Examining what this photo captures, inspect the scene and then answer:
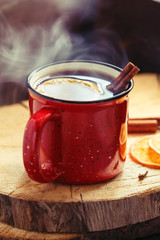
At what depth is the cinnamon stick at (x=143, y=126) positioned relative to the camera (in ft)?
4.44

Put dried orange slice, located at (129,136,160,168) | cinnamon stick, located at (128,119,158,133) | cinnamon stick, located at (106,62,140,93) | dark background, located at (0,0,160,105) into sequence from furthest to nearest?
dark background, located at (0,0,160,105), cinnamon stick, located at (128,119,158,133), dried orange slice, located at (129,136,160,168), cinnamon stick, located at (106,62,140,93)

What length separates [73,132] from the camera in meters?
1.00

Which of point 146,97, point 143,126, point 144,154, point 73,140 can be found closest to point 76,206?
point 73,140

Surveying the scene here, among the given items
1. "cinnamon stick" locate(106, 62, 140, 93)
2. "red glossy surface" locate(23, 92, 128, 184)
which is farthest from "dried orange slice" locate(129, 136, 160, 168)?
"cinnamon stick" locate(106, 62, 140, 93)

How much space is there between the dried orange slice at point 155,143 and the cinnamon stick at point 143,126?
7 centimetres

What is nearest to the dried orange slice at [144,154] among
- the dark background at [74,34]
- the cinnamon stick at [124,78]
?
the cinnamon stick at [124,78]

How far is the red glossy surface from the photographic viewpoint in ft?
3.18

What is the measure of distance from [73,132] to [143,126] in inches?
16.7

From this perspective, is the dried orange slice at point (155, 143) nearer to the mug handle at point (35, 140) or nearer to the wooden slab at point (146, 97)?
the wooden slab at point (146, 97)

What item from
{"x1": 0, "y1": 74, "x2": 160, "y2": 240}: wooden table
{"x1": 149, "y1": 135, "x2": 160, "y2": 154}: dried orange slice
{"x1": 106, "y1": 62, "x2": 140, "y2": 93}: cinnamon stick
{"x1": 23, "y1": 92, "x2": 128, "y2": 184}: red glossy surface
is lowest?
{"x1": 0, "y1": 74, "x2": 160, "y2": 240}: wooden table

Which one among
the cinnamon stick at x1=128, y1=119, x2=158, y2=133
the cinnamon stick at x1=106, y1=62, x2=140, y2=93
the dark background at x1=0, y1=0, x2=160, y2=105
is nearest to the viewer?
the cinnamon stick at x1=106, y1=62, x2=140, y2=93

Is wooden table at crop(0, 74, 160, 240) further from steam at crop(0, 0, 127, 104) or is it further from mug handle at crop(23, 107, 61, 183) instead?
steam at crop(0, 0, 127, 104)

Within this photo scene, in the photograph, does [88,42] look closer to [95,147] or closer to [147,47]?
[147,47]

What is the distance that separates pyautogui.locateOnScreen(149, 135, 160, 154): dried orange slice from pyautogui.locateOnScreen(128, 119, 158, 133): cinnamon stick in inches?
2.8
